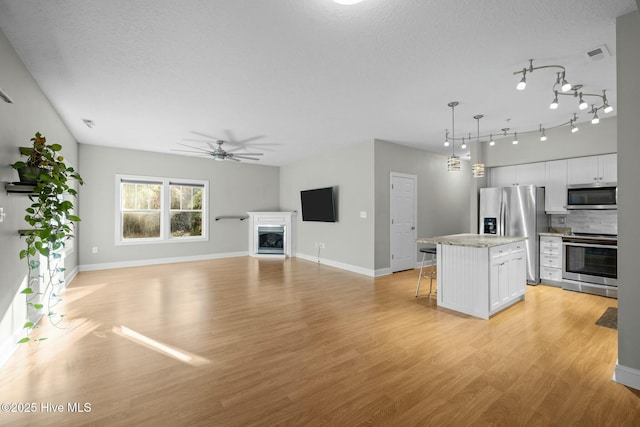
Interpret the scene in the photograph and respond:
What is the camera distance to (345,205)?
20.1 feet

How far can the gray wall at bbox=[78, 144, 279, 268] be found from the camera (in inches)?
234

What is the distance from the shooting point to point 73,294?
4.23 m

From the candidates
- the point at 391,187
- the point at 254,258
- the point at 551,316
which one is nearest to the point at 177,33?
the point at 391,187

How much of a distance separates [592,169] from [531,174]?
0.83m

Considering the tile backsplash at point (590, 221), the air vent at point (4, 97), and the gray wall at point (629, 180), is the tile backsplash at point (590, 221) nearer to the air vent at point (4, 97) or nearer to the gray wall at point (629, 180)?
the gray wall at point (629, 180)

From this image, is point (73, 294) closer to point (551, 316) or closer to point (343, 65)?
point (343, 65)

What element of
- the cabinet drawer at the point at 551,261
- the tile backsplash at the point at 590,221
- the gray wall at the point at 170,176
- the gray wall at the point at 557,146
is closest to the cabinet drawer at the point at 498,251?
the cabinet drawer at the point at 551,261

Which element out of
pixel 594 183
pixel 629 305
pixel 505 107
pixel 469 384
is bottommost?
pixel 469 384

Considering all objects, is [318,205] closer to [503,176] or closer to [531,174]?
[503,176]

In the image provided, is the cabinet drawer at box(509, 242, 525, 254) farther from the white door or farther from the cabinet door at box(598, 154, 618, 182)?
the white door

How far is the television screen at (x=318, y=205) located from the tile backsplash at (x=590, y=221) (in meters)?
4.16

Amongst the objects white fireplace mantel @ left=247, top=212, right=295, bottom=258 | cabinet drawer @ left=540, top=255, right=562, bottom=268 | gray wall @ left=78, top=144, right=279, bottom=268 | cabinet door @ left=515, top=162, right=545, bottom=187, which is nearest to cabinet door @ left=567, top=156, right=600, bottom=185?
cabinet door @ left=515, top=162, right=545, bottom=187

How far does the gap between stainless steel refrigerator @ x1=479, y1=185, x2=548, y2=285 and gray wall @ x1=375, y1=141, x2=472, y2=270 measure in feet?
4.56

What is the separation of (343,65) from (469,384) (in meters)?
2.90
